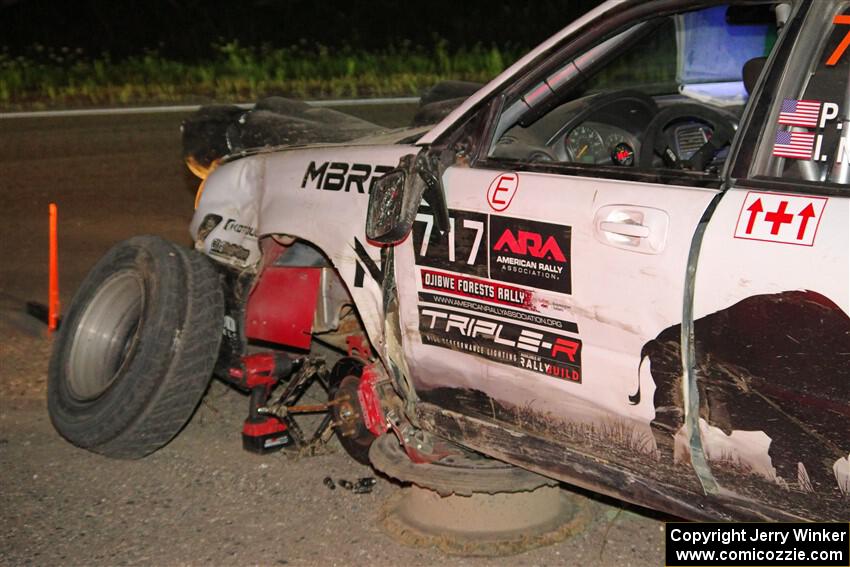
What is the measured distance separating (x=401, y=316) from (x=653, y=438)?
1057mm

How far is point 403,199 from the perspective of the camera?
3984 mm

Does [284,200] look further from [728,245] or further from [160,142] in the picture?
[160,142]

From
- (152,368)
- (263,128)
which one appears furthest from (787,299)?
(263,128)

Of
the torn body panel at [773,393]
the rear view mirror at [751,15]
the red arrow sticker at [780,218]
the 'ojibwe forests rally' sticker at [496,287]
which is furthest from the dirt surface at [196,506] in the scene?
the rear view mirror at [751,15]

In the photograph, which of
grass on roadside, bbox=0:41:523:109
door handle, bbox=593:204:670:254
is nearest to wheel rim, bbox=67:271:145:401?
door handle, bbox=593:204:670:254

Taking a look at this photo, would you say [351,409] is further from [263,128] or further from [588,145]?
[263,128]

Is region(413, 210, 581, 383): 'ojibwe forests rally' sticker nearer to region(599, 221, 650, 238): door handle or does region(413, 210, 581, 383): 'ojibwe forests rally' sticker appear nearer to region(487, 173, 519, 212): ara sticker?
region(487, 173, 519, 212): ara sticker

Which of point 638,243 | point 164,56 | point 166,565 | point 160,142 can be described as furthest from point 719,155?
point 164,56

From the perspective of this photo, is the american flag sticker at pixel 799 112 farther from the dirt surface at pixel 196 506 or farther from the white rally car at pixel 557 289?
the dirt surface at pixel 196 506

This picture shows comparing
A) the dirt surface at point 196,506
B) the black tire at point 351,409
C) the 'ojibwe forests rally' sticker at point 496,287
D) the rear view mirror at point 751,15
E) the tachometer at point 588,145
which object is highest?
the rear view mirror at point 751,15

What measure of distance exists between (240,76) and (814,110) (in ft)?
50.5

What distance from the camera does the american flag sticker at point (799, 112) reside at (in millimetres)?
3209

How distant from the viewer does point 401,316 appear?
4102mm

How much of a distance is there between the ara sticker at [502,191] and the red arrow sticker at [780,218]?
83 cm
